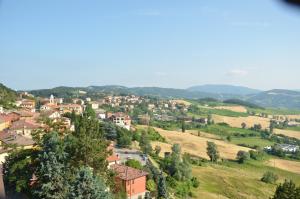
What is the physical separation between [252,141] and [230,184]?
172 ft

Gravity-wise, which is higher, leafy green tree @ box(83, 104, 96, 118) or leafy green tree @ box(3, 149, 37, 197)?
leafy green tree @ box(83, 104, 96, 118)

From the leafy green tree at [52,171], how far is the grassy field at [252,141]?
86.7 meters

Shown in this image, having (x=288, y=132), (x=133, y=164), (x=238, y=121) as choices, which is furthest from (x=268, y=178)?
(x=238, y=121)

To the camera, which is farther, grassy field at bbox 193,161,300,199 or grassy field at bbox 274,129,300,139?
grassy field at bbox 274,129,300,139

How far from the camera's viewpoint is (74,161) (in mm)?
25531

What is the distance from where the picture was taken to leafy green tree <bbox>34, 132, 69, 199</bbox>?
23.9 m

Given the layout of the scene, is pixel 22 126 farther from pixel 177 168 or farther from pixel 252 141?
pixel 252 141

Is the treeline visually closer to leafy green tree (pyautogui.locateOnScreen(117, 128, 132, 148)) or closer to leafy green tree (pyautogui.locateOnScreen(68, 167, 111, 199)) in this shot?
leafy green tree (pyautogui.locateOnScreen(68, 167, 111, 199))

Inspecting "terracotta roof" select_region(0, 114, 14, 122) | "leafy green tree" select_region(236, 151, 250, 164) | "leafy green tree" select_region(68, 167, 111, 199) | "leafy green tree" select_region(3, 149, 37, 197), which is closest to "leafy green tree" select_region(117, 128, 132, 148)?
"terracotta roof" select_region(0, 114, 14, 122)

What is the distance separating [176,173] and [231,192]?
9.18 metres

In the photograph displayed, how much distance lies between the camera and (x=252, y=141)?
368 feet

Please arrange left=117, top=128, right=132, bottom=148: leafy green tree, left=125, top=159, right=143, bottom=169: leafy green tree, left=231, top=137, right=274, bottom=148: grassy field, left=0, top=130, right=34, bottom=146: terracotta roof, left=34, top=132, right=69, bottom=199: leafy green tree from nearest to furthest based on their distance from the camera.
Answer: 1. left=34, top=132, right=69, bottom=199: leafy green tree
2. left=0, top=130, right=34, bottom=146: terracotta roof
3. left=125, top=159, right=143, bottom=169: leafy green tree
4. left=117, top=128, right=132, bottom=148: leafy green tree
5. left=231, top=137, right=274, bottom=148: grassy field

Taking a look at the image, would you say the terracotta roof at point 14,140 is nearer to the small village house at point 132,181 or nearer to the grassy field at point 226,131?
the small village house at point 132,181

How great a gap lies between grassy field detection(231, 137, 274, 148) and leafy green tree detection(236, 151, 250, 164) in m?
19.8
